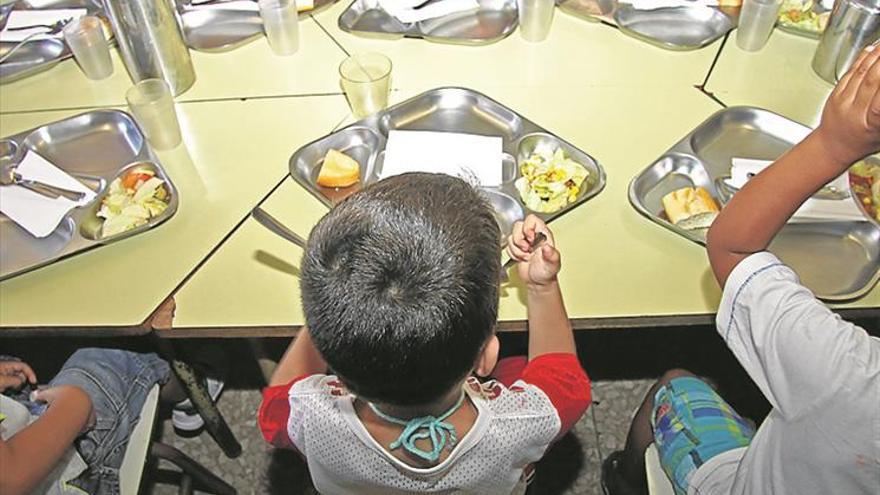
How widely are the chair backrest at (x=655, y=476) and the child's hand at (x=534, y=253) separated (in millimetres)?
399

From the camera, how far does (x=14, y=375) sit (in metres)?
1.29

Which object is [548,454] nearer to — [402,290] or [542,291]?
[542,291]

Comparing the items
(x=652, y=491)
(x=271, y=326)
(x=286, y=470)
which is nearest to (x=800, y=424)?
(x=652, y=491)

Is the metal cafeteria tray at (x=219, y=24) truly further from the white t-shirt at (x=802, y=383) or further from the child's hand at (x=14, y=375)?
the white t-shirt at (x=802, y=383)

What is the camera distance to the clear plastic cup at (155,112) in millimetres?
1438

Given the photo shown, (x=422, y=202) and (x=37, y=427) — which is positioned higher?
(x=422, y=202)

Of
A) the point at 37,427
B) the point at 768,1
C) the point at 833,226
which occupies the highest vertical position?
the point at 768,1

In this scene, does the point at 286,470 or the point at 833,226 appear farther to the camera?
the point at 286,470

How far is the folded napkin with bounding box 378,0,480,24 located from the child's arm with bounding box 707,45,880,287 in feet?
3.54

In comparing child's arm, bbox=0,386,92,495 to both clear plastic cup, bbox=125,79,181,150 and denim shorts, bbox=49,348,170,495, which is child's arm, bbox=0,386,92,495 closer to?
denim shorts, bbox=49,348,170,495

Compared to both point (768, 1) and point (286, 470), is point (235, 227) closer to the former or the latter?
point (286, 470)

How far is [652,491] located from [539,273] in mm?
443

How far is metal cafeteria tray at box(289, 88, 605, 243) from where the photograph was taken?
134 centimetres

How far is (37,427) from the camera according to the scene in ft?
3.58
